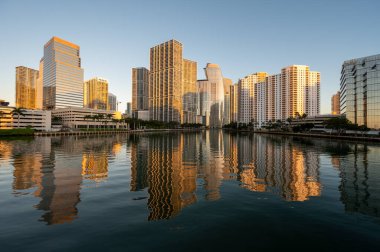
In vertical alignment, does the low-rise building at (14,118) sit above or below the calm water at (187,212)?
above

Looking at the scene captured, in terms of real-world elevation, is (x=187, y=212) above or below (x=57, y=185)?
below

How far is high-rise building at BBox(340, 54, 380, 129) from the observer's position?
150 meters

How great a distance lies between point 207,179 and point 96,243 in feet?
62.0

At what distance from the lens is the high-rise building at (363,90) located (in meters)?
150

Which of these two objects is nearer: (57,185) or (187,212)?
(187,212)

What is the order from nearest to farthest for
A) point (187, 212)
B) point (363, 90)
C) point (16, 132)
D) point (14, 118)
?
point (187, 212), point (16, 132), point (363, 90), point (14, 118)

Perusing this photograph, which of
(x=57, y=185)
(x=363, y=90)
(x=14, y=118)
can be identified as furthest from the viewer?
(x=14, y=118)

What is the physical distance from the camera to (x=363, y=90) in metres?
158

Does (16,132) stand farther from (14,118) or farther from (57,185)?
(57,185)

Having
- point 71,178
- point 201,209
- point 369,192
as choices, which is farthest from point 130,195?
point 369,192

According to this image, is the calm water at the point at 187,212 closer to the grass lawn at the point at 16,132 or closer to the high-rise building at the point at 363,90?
the grass lawn at the point at 16,132

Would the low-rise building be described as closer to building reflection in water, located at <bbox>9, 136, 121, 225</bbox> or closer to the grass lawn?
the grass lawn

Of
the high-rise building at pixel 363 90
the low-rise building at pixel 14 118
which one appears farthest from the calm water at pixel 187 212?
the low-rise building at pixel 14 118

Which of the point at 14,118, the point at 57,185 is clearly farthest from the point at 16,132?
the point at 57,185
